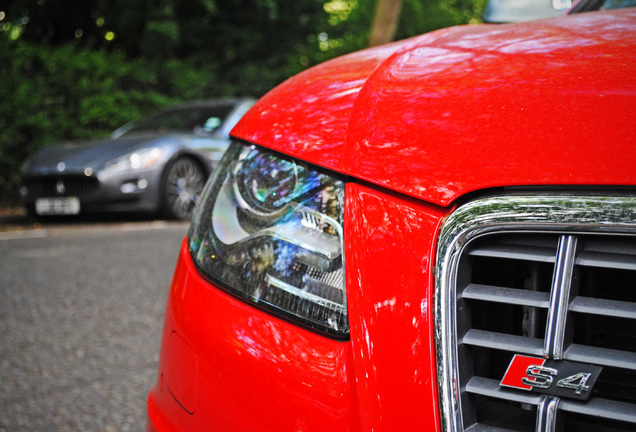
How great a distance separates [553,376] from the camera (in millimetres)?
1084

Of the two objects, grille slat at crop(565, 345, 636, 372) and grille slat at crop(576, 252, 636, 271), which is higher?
grille slat at crop(576, 252, 636, 271)

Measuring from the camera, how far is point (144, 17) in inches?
756

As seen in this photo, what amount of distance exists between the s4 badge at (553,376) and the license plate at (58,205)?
8.41m

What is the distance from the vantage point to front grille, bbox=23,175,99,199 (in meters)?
8.88

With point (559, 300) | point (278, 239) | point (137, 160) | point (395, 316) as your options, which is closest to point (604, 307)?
point (559, 300)

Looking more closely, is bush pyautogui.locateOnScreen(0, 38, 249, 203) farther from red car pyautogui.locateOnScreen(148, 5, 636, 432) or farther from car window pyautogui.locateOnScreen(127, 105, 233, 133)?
red car pyautogui.locateOnScreen(148, 5, 636, 432)

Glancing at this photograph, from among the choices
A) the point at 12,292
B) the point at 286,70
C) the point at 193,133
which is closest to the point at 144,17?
the point at 286,70

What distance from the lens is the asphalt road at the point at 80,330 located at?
→ 3.03 metres

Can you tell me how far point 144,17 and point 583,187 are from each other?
1941 cm

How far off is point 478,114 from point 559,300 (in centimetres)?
37

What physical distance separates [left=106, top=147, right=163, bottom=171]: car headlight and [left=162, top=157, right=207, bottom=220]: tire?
25 cm

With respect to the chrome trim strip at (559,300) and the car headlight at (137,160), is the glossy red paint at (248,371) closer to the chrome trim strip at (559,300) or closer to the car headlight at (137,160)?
the chrome trim strip at (559,300)

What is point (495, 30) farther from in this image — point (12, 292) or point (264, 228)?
point (12, 292)

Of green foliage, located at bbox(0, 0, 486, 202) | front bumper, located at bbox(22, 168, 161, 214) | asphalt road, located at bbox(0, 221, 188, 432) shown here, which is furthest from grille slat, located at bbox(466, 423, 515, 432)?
green foliage, located at bbox(0, 0, 486, 202)
